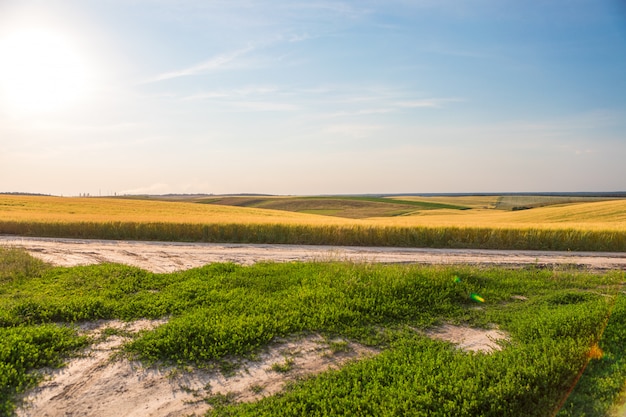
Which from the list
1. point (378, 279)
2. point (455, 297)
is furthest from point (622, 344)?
point (378, 279)

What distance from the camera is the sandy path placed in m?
15.2

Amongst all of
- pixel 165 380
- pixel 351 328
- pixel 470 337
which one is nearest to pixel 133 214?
pixel 351 328

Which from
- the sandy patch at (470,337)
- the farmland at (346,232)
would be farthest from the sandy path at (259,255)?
the sandy patch at (470,337)

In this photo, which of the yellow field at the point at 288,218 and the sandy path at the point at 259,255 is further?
the yellow field at the point at 288,218

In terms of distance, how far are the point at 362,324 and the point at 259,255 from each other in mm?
9468

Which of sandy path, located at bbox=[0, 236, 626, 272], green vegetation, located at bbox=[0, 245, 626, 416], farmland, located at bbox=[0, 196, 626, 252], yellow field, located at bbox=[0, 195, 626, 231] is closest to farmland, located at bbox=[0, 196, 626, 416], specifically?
green vegetation, located at bbox=[0, 245, 626, 416]

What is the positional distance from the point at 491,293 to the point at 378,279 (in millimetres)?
2802

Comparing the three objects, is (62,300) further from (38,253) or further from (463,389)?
(38,253)

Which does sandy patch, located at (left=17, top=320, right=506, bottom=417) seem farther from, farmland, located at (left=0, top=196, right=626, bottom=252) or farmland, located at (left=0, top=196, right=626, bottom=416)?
farmland, located at (left=0, top=196, right=626, bottom=252)

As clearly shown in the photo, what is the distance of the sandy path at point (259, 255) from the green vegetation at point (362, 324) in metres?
2.57

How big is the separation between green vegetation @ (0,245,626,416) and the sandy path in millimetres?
2566

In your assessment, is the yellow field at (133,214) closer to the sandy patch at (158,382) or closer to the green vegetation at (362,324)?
the green vegetation at (362,324)

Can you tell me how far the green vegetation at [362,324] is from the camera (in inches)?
210

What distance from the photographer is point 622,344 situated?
6.96 metres
